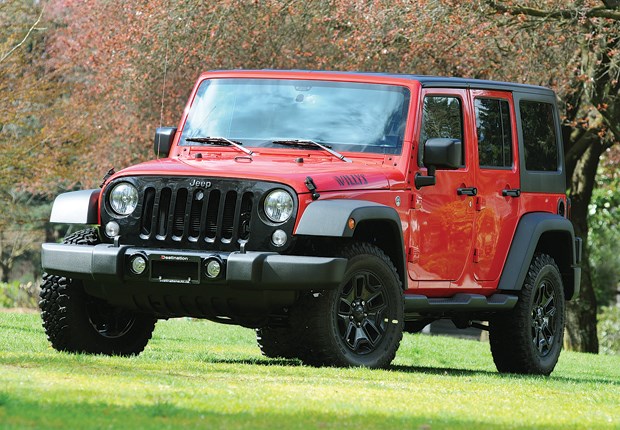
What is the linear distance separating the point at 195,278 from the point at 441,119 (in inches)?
107

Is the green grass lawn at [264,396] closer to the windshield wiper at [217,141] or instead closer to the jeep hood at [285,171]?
the jeep hood at [285,171]

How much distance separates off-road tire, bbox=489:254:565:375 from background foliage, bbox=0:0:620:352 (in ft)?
19.5

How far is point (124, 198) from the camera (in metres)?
10.4

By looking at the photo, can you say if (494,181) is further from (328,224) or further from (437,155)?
(328,224)

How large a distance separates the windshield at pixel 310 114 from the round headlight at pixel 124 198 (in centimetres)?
112

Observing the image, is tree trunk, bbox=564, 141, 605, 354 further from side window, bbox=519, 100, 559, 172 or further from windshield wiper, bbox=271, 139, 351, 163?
windshield wiper, bbox=271, 139, 351, 163

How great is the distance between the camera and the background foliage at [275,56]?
64.0 ft

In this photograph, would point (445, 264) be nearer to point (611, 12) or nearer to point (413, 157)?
point (413, 157)

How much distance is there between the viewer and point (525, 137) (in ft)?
41.4

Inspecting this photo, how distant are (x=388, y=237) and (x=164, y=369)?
213 cm

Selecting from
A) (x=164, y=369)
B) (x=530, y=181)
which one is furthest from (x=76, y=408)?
(x=530, y=181)

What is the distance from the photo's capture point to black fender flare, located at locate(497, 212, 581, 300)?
40.0ft

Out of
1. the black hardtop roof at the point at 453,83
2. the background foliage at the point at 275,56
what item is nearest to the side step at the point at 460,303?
the black hardtop roof at the point at 453,83

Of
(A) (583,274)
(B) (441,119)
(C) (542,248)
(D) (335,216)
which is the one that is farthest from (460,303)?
(A) (583,274)
